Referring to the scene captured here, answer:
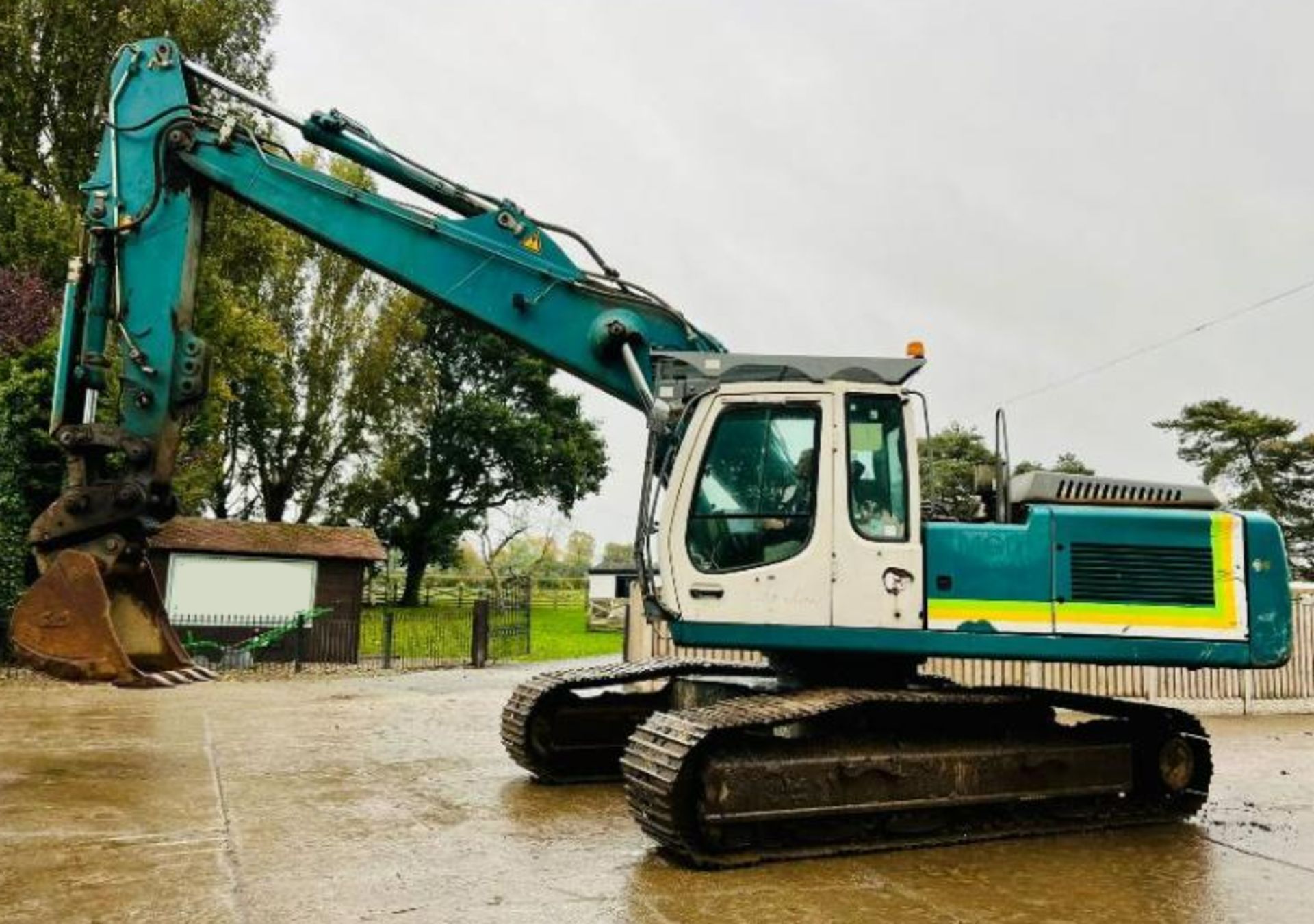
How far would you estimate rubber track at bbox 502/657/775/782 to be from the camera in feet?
24.5

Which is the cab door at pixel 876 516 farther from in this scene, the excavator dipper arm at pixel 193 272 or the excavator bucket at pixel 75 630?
the excavator bucket at pixel 75 630

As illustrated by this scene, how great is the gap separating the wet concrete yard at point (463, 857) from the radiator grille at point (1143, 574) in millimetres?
1369

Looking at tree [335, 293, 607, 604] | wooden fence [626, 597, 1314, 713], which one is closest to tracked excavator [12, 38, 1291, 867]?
wooden fence [626, 597, 1314, 713]

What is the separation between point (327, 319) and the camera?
1320 inches

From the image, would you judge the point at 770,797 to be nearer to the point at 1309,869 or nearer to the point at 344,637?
the point at 1309,869

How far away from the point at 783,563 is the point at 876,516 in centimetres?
58

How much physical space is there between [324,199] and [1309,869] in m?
6.89

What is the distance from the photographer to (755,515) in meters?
5.94

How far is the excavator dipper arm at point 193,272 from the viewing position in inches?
263

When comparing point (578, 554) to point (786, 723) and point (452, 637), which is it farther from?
point (786, 723)

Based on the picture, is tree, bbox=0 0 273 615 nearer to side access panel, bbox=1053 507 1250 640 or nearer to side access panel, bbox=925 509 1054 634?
side access panel, bbox=925 509 1054 634

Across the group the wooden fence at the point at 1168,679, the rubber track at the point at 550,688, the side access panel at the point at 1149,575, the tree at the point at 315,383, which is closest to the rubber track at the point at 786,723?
the side access panel at the point at 1149,575

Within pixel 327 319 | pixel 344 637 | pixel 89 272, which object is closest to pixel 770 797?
pixel 89 272

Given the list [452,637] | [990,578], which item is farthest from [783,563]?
[452,637]
